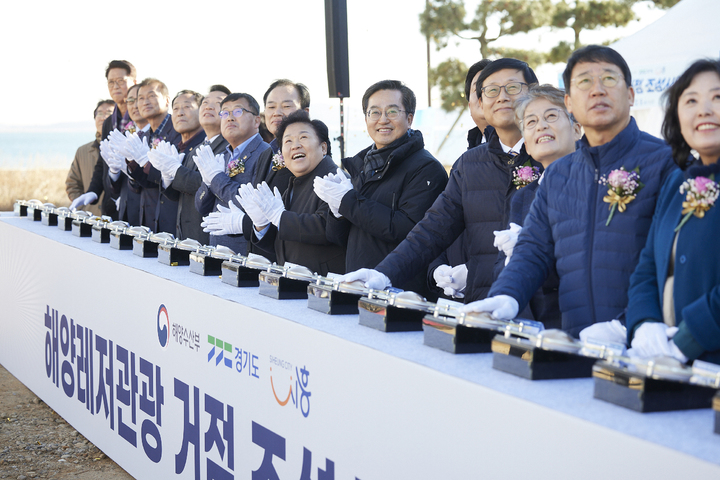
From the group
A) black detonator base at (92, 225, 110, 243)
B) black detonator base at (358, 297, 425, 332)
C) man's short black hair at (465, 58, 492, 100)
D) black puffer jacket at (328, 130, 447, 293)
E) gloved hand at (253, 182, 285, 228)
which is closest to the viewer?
black detonator base at (358, 297, 425, 332)

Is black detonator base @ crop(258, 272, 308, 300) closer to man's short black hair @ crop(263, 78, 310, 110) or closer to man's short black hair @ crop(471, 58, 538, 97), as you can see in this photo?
man's short black hair @ crop(471, 58, 538, 97)

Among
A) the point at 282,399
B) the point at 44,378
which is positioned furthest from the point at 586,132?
the point at 44,378

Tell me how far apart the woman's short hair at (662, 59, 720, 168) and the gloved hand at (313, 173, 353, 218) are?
1.29 metres

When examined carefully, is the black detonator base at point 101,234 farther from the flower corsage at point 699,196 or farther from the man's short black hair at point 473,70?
the flower corsage at point 699,196

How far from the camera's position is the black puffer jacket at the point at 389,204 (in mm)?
2494

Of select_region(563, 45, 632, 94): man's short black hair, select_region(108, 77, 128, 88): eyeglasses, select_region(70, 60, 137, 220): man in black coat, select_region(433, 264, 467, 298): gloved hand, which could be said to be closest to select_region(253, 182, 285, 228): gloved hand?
select_region(433, 264, 467, 298): gloved hand

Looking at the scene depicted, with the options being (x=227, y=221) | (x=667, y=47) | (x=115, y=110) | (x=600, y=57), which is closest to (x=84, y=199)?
(x=115, y=110)

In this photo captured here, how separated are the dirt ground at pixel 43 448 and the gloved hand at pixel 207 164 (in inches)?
52.1

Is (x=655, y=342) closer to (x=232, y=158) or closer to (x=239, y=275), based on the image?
(x=239, y=275)

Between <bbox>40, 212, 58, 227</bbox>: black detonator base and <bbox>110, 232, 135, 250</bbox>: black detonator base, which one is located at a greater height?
<bbox>40, 212, 58, 227</bbox>: black detonator base

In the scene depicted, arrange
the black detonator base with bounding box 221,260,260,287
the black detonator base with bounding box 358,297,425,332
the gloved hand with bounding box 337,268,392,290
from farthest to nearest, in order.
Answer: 1. the black detonator base with bounding box 221,260,260,287
2. the gloved hand with bounding box 337,268,392,290
3. the black detonator base with bounding box 358,297,425,332

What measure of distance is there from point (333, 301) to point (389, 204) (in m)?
0.94

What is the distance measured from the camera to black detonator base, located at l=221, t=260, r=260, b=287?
2.10 meters

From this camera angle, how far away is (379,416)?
1363mm
